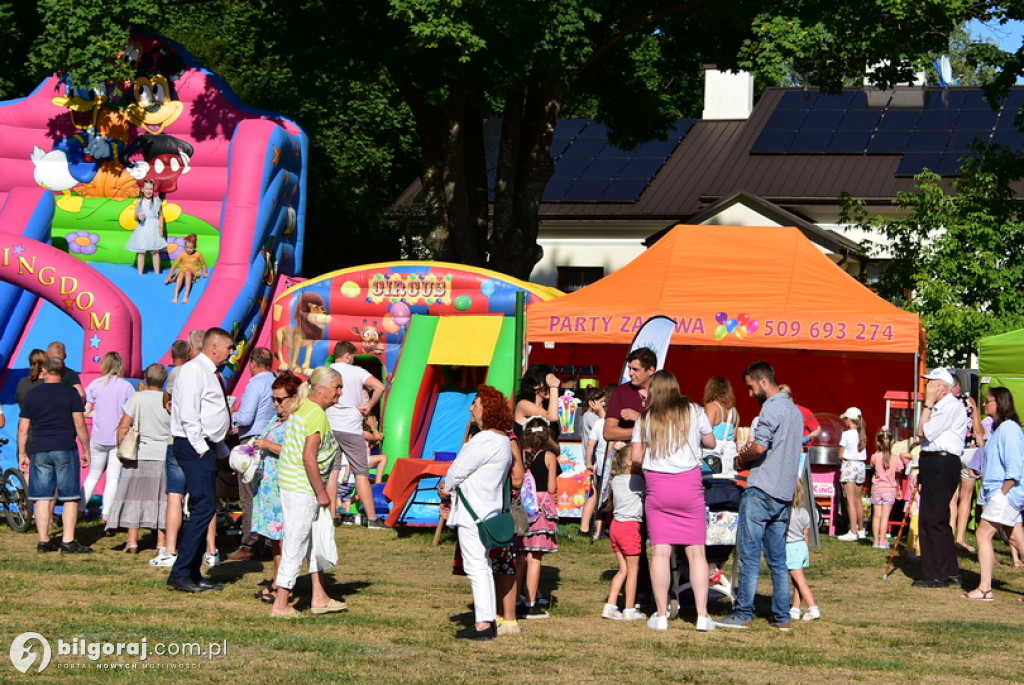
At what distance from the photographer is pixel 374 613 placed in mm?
9039

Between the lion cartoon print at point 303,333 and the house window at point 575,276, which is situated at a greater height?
the house window at point 575,276

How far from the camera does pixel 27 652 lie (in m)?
7.32

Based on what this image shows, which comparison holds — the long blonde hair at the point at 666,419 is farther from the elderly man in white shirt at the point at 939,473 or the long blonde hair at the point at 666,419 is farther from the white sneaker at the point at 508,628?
the elderly man in white shirt at the point at 939,473

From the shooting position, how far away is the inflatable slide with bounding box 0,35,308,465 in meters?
17.2

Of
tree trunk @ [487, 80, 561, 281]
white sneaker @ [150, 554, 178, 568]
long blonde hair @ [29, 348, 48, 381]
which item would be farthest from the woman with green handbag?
tree trunk @ [487, 80, 561, 281]

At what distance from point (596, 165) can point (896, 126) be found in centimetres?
704

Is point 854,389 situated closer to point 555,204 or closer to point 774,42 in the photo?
point 774,42

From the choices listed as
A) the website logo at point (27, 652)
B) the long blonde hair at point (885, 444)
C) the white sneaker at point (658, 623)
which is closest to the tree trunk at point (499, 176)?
the long blonde hair at point (885, 444)

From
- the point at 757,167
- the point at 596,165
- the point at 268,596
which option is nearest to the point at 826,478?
the point at 268,596

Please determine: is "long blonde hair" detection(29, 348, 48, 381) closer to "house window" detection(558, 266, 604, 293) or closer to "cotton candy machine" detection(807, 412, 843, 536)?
"cotton candy machine" detection(807, 412, 843, 536)

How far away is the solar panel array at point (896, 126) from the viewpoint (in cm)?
3027

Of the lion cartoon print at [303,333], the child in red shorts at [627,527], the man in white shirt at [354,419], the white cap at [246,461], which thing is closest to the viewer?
the child in red shorts at [627,527]

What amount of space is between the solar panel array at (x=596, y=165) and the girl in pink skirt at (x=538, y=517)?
21882 millimetres

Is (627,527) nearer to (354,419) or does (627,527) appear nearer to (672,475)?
(672,475)
